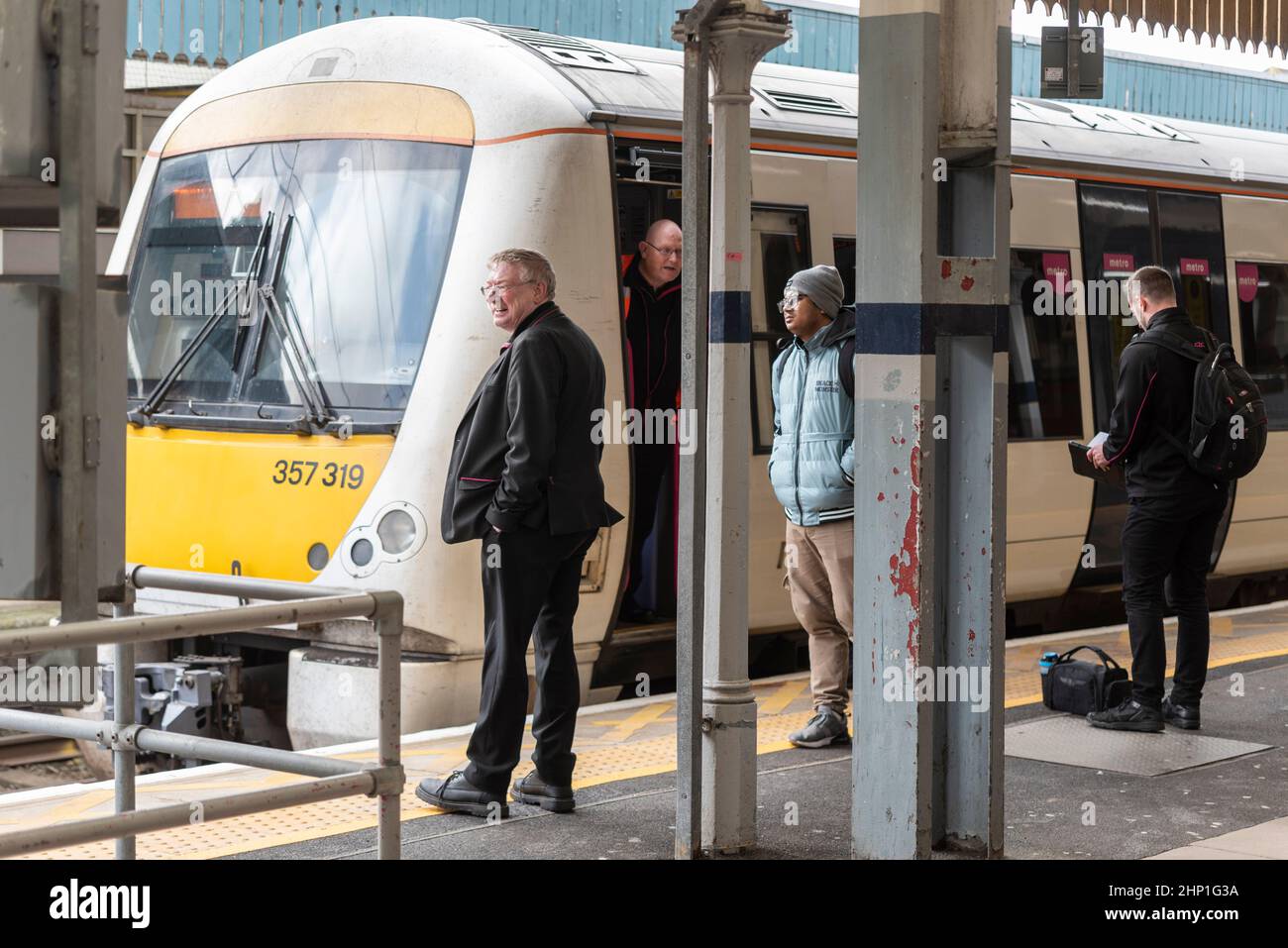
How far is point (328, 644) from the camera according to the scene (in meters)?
7.29

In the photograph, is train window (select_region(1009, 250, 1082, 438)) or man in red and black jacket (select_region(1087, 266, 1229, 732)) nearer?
man in red and black jacket (select_region(1087, 266, 1229, 732))

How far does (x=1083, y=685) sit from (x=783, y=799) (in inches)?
78.0

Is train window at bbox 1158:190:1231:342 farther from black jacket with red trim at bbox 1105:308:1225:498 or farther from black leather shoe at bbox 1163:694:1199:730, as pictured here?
black leather shoe at bbox 1163:694:1199:730

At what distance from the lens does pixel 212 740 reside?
12.2 feet

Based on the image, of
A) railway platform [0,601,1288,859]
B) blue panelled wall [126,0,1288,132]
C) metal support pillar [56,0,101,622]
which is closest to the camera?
metal support pillar [56,0,101,622]

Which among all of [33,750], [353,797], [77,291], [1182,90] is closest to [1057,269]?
[353,797]

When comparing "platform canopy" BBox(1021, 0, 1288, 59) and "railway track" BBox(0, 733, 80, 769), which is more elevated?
"platform canopy" BBox(1021, 0, 1288, 59)

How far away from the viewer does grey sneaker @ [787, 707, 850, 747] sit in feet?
22.0

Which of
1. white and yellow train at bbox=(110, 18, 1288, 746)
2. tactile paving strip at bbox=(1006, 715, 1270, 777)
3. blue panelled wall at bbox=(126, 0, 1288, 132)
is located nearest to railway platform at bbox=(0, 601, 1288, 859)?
tactile paving strip at bbox=(1006, 715, 1270, 777)

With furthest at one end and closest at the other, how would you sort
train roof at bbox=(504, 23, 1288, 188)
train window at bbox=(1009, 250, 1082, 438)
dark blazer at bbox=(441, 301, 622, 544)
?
train window at bbox=(1009, 250, 1082, 438), train roof at bbox=(504, 23, 1288, 188), dark blazer at bbox=(441, 301, 622, 544)

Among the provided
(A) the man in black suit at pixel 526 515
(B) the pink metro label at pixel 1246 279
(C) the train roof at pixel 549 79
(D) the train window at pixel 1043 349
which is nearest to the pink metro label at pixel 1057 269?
(D) the train window at pixel 1043 349

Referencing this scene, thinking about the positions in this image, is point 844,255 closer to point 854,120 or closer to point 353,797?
point 854,120

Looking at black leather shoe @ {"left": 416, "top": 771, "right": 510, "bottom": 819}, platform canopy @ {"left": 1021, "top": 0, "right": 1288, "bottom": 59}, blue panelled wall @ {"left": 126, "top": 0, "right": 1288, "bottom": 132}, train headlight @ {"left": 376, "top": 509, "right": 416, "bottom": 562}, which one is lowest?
black leather shoe @ {"left": 416, "top": 771, "right": 510, "bottom": 819}
